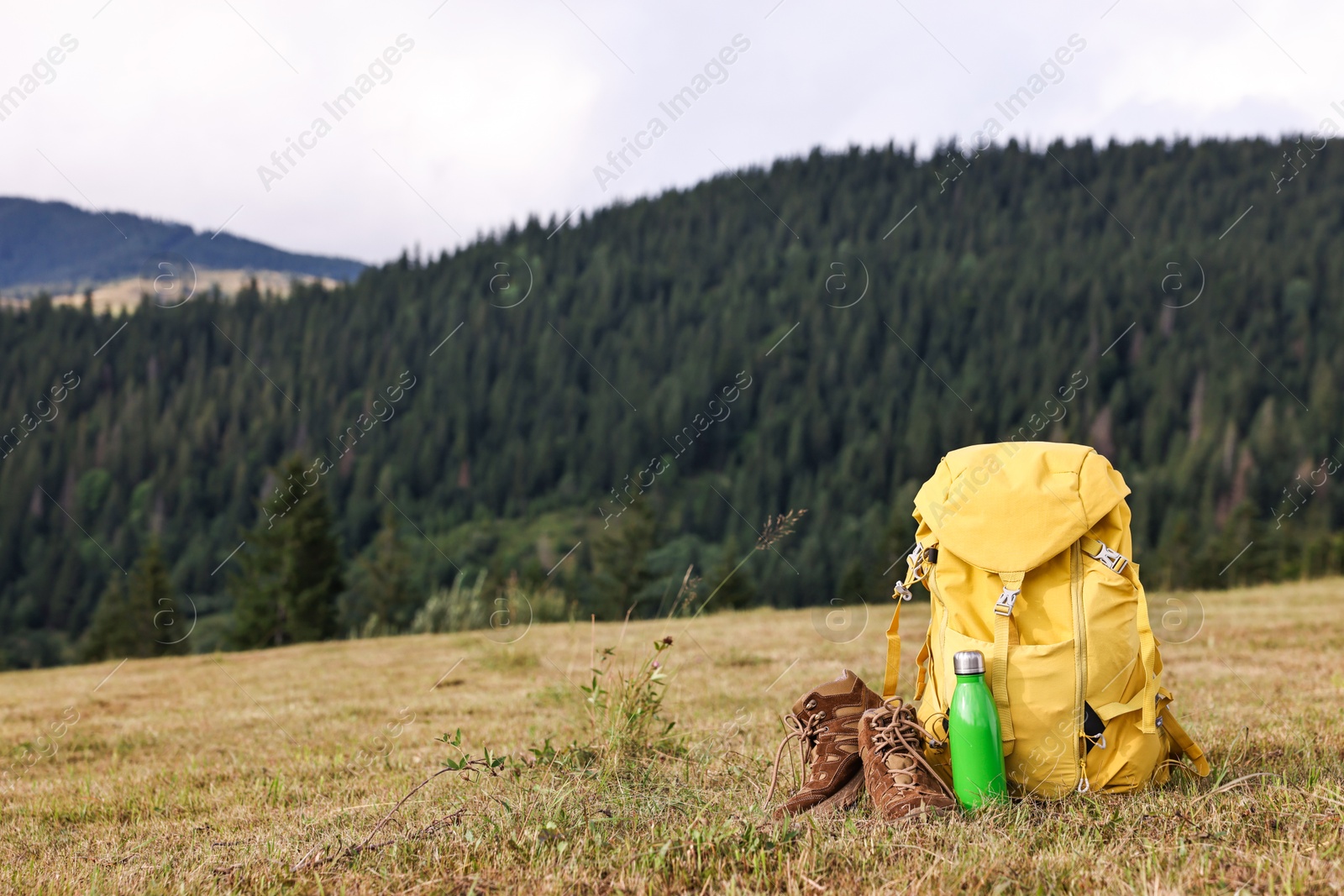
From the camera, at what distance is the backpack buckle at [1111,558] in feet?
10.9

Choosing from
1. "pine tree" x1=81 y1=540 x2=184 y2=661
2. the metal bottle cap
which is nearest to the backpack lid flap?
the metal bottle cap

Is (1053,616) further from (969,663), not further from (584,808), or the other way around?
(584,808)

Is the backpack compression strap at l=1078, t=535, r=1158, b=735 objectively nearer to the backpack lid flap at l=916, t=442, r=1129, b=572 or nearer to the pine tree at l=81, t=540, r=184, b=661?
the backpack lid flap at l=916, t=442, r=1129, b=572

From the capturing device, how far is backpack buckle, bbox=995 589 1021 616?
131 inches

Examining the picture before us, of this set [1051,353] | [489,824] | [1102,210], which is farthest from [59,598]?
[1102,210]

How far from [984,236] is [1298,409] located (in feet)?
314

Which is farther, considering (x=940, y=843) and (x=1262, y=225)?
(x=1262, y=225)

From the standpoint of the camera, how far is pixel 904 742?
11.2ft

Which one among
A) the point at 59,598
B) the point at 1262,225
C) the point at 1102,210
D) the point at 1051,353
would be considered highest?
the point at 1102,210

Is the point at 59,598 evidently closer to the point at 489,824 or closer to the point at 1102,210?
the point at 489,824

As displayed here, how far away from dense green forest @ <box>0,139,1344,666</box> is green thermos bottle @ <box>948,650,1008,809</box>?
58.3 metres

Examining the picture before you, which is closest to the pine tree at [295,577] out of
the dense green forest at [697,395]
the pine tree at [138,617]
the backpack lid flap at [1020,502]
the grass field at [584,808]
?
the pine tree at [138,617]

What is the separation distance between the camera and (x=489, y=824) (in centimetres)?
313

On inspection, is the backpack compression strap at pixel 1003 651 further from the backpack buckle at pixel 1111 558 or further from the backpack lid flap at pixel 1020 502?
the backpack buckle at pixel 1111 558
